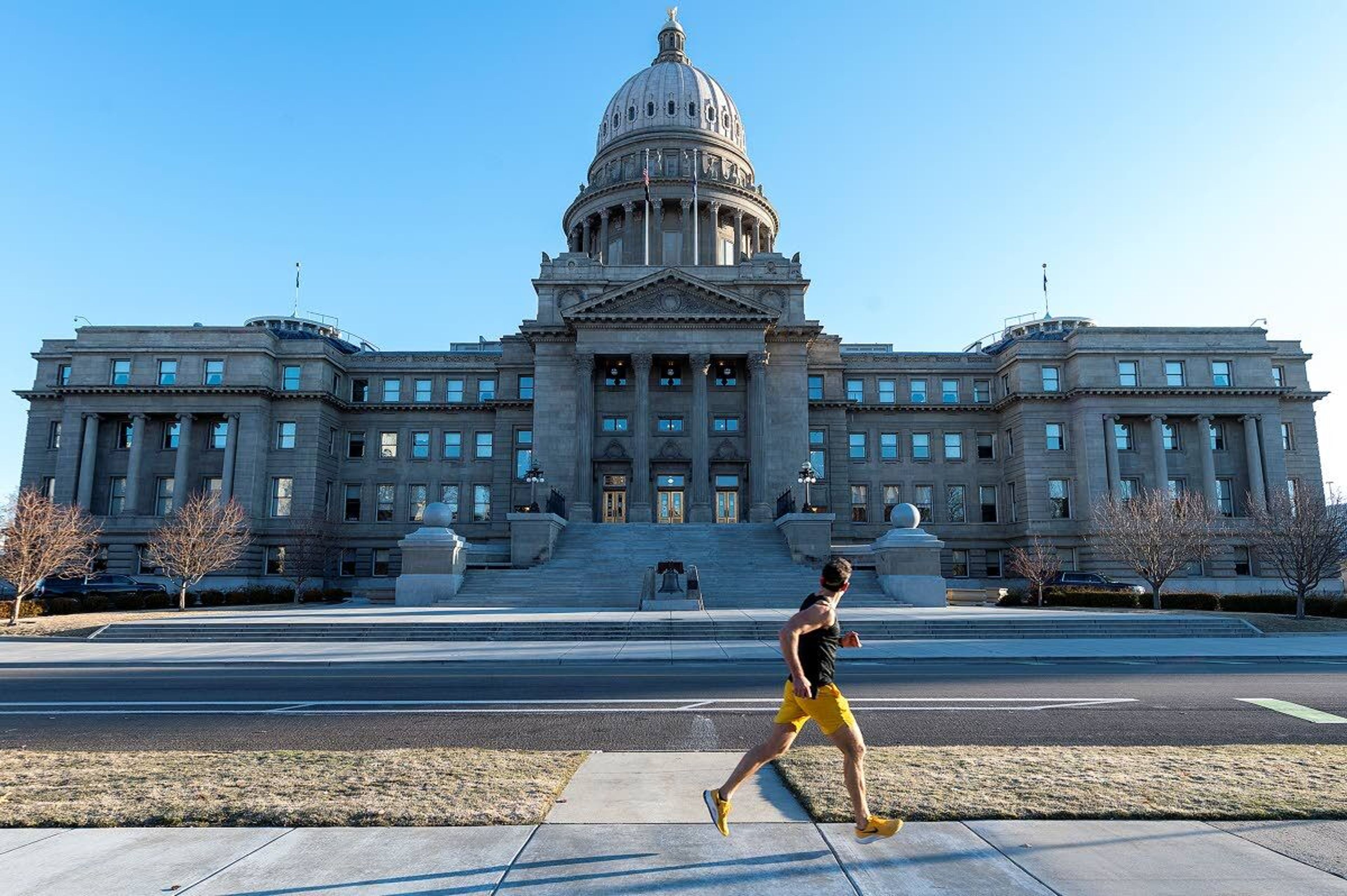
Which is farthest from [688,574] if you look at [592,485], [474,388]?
[474,388]

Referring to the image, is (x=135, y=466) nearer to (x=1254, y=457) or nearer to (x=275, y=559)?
(x=275, y=559)

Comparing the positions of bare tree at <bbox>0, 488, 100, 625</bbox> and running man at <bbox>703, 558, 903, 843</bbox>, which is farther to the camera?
bare tree at <bbox>0, 488, 100, 625</bbox>

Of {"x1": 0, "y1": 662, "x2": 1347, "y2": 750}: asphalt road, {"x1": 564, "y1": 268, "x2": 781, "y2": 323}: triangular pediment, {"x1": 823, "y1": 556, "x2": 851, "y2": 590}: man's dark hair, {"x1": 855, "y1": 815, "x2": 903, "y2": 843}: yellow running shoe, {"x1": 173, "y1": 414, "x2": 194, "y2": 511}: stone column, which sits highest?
{"x1": 564, "y1": 268, "x2": 781, "y2": 323}: triangular pediment

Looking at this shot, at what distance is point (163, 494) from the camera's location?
192ft

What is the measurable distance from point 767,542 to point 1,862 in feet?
129

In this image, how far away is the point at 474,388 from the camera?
209 feet

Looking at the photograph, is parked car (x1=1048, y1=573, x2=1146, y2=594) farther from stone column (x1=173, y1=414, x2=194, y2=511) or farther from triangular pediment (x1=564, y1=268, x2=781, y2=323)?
stone column (x1=173, y1=414, x2=194, y2=511)

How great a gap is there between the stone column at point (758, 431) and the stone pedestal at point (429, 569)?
21.1 m

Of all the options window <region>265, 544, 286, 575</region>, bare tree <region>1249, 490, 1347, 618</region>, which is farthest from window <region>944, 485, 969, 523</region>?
window <region>265, 544, 286, 575</region>

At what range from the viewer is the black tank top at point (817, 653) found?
6.11m

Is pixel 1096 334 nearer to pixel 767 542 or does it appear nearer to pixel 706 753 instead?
pixel 767 542

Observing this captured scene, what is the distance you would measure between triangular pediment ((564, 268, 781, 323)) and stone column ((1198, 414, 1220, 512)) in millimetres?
31021

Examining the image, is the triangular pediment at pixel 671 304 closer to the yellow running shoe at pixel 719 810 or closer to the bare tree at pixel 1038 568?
the bare tree at pixel 1038 568

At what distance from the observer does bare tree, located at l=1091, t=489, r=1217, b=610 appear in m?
38.4
